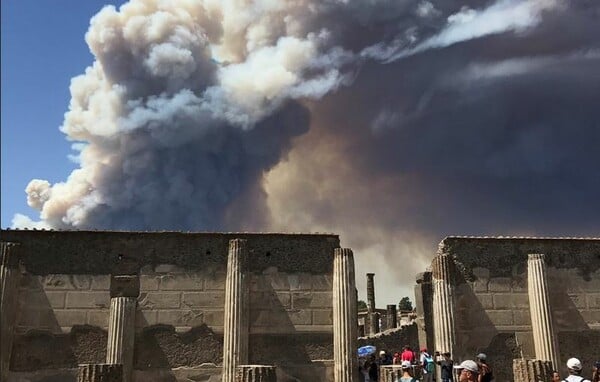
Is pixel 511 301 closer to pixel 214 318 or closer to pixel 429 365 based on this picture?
pixel 429 365

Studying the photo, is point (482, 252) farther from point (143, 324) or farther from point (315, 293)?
point (143, 324)

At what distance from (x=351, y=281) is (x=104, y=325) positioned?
6789 mm

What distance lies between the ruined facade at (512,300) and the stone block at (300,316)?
11.4 feet

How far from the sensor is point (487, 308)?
16.4m

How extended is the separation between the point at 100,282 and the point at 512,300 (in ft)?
38.5

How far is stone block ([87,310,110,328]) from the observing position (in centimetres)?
1517

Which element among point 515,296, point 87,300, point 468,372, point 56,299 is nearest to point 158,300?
point 87,300

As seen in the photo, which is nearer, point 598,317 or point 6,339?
point 6,339

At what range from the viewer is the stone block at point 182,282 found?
15.6m

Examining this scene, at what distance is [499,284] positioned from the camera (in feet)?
54.5

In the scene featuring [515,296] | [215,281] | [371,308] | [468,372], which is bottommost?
[468,372]

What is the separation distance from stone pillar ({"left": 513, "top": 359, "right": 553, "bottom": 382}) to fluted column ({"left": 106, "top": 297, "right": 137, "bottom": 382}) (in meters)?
9.77

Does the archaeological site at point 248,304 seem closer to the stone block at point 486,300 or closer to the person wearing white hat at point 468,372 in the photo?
the stone block at point 486,300

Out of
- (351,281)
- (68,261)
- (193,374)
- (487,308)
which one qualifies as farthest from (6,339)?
(487,308)
